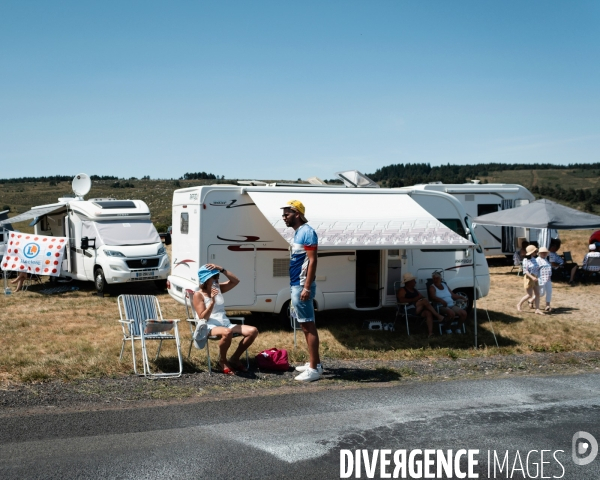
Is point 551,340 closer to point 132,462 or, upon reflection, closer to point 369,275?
point 369,275

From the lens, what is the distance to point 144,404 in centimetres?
610

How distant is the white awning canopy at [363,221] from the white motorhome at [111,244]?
216 inches

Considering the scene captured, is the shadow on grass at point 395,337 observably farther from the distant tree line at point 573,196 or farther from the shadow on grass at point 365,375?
the distant tree line at point 573,196

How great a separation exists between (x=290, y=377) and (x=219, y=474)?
302cm

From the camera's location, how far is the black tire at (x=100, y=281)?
14578mm

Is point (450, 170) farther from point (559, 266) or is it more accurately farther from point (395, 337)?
point (395, 337)

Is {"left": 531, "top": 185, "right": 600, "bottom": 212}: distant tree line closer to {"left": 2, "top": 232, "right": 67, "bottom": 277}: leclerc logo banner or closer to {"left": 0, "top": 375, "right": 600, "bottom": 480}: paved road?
{"left": 2, "top": 232, "right": 67, "bottom": 277}: leclerc logo banner

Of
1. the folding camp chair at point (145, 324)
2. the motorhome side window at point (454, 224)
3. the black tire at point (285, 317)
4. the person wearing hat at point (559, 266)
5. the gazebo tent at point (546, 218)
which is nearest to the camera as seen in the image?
the folding camp chair at point (145, 324)

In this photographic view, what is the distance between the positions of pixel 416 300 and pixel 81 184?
10.5 meters

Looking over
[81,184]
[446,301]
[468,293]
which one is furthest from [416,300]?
[81,184]

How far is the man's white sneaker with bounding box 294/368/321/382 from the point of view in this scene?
23.2 feet

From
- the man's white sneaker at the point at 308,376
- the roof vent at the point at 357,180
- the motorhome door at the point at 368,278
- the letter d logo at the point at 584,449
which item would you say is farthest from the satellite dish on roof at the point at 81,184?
the letter d logo at the point at 584,449

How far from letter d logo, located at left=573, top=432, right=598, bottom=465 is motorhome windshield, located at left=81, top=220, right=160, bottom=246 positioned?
11598 mm

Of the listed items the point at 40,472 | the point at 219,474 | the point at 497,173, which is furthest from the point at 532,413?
the point at 497,173
